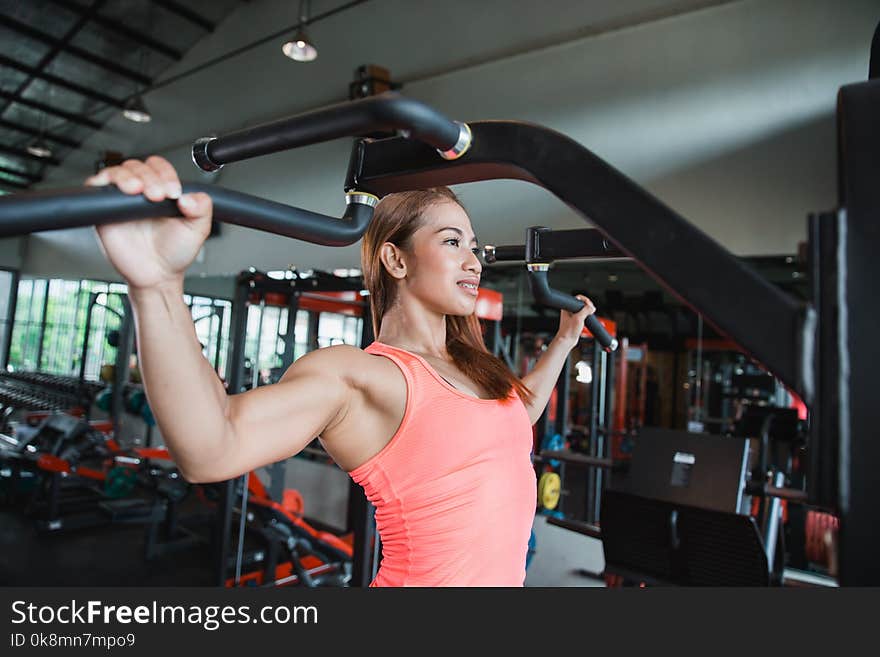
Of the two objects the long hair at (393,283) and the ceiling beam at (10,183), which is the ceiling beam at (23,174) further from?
the long hair at (393,283)

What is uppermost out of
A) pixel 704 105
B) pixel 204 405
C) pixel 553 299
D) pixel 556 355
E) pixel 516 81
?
pixel 516 81

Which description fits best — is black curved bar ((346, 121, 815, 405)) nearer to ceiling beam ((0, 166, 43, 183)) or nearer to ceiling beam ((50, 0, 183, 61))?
ceiling beam ((50, 0, 183, 61))

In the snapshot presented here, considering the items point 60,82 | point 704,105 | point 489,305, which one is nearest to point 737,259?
point 489,305

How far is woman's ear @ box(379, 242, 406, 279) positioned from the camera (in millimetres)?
1069

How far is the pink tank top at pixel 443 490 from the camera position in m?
0.88

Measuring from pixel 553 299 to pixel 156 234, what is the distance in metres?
0.81

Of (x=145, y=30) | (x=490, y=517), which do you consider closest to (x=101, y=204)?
(x=490, y=517)

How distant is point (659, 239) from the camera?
1.63 feet

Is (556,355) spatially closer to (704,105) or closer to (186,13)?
(704,105)

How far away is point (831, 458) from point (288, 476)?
238 inches

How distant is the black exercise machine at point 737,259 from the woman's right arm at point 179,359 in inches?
0.9

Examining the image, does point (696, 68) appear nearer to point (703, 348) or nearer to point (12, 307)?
point (703, 348)

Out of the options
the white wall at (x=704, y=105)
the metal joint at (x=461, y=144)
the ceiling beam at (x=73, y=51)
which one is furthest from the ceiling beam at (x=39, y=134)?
the metal joint at (x=461, y=144)

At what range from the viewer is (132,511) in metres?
5.19
